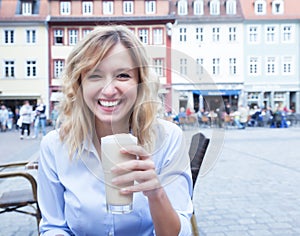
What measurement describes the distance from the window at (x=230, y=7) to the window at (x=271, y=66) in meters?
4.85

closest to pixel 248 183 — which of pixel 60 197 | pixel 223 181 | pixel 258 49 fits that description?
pixel 223 181

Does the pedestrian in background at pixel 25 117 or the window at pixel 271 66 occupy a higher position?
the window at pixel 271 66

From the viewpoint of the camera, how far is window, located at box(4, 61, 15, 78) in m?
30.0

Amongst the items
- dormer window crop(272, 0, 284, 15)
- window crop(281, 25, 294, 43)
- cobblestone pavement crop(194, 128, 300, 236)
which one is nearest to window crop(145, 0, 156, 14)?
dormer window crop(272, 0, 284, 15)

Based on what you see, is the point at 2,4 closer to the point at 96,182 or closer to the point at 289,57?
the point at 289,57

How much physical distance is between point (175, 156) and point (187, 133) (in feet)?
0.44

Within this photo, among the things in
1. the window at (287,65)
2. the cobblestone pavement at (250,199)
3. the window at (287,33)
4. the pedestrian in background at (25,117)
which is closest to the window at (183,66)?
the cobblestone pavement at (250,199)

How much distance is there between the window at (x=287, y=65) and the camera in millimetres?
31438

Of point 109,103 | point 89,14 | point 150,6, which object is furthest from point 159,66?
point 89,14

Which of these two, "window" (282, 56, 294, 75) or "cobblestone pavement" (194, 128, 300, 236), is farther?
"window" (282, 56, 294, 75)

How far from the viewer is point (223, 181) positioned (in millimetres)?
5742

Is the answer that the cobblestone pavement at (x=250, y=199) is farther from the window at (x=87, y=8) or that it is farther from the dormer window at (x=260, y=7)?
the dormer window at (x=260, y=7)

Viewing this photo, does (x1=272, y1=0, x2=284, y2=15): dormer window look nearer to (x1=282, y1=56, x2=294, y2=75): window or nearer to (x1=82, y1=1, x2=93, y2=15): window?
(x1=282, y1=56, x2=294, y2=75): window

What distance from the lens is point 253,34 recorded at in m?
31.5
